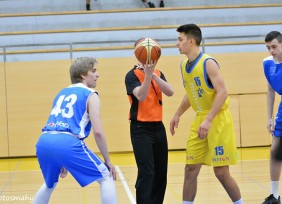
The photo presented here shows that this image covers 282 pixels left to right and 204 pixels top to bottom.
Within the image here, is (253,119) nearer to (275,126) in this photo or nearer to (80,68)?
(275,126)

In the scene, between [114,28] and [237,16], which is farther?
[237,16]

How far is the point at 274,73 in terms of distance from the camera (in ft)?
21.0

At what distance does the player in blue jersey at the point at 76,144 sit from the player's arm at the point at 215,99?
0.99 m

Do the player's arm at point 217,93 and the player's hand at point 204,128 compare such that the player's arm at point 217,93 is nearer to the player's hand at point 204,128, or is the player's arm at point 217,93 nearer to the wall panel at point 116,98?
the player's hand at point 204,128

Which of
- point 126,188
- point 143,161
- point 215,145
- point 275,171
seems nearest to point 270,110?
point 275,171

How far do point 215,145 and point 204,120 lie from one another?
0.30 metres

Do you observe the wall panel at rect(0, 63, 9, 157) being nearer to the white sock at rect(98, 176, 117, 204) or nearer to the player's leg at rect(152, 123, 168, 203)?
the player's leg at rect(152, 123, 168, 203)

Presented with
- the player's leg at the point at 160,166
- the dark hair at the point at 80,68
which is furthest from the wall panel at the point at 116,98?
the dark hair at the point at 80,68

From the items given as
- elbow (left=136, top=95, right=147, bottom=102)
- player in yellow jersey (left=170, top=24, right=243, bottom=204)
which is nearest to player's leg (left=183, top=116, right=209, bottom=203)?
player in yellow jersey (left=170, top=24, right=243, bottom=204)

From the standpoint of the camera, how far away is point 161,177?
5.67 metres

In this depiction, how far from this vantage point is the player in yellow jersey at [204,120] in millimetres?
5410

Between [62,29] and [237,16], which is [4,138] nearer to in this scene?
[62,29]

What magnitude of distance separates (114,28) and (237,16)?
3552 millimetres

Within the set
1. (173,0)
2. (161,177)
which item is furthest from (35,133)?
(161,177)
